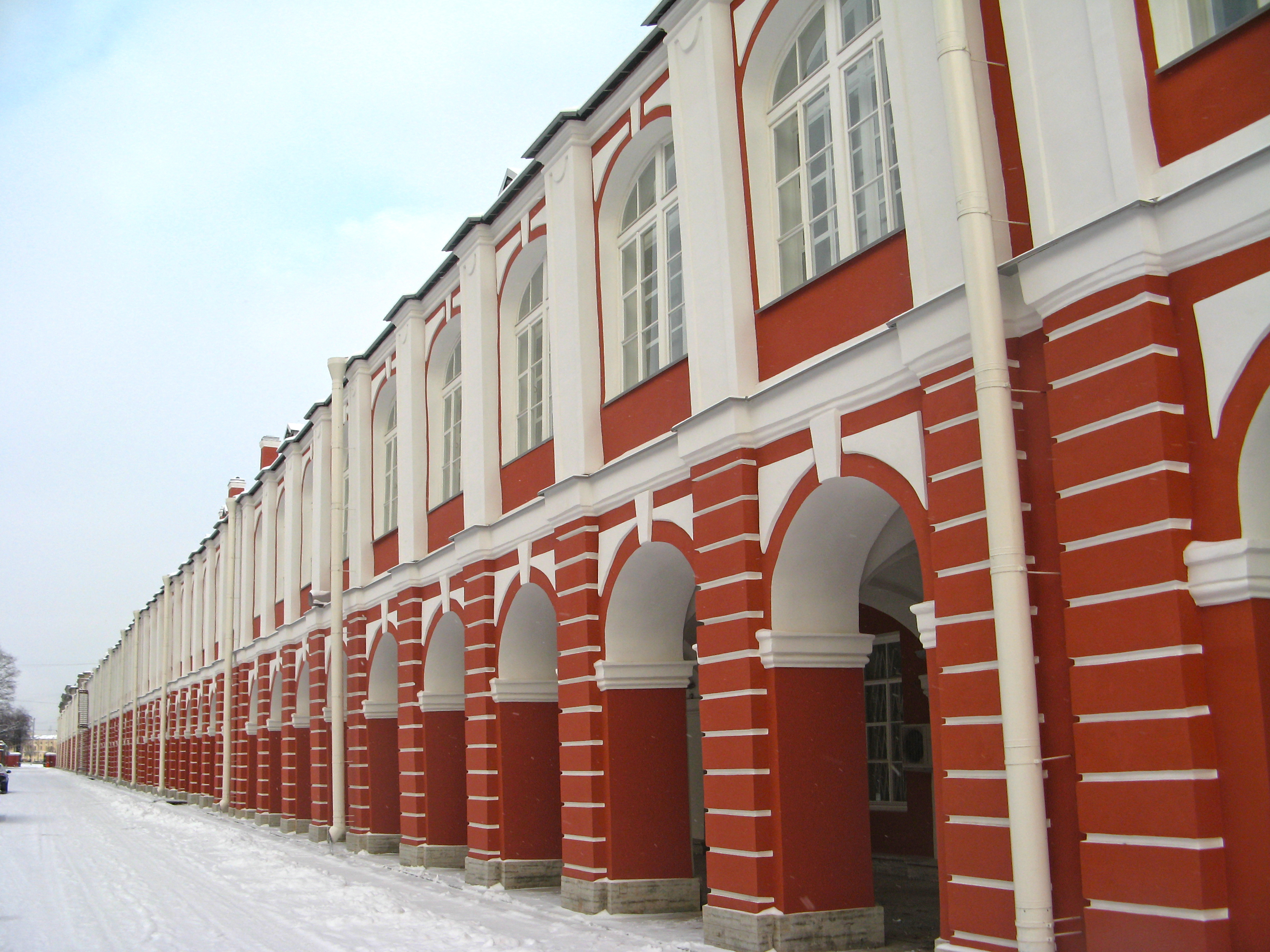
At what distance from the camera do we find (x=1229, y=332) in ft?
20.1

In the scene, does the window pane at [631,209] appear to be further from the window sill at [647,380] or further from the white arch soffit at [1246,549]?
the white arch soffit at [1246,549]

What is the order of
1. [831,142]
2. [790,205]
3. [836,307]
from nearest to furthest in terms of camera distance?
[836,307] < [831,142] < [790,205]

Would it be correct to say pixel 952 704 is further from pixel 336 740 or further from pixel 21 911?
pixel 336 740

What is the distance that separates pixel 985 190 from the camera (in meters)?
7.11

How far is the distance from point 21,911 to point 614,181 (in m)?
10.0

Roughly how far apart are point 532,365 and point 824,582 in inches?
262

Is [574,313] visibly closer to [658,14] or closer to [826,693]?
[658,14]

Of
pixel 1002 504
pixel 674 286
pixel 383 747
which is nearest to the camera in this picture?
pixel 1002 504

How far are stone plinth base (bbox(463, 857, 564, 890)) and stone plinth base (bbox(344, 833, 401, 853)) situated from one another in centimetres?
494

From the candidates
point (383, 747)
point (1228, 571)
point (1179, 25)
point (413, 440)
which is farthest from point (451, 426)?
point (1228, 571)

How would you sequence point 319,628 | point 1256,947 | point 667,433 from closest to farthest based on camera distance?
point 1256,947
point 667,433
point 319,628

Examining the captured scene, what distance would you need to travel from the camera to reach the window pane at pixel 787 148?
10.2m

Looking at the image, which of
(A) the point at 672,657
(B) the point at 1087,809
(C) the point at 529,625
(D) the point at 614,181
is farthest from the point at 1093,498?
(C) the point at 529,625

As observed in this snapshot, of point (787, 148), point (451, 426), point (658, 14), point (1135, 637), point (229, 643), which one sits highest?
point (658, 14)
